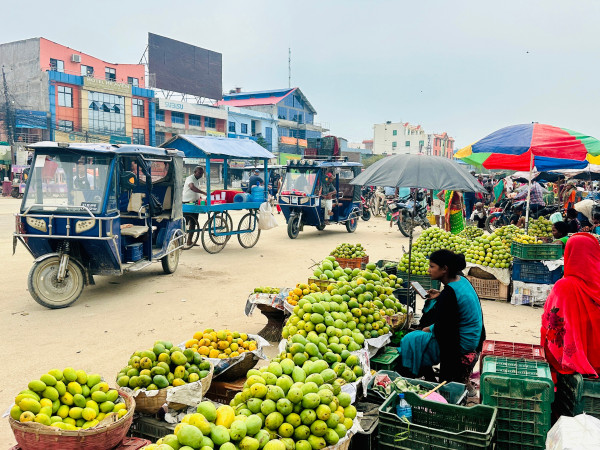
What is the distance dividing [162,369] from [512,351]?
2.73 metres

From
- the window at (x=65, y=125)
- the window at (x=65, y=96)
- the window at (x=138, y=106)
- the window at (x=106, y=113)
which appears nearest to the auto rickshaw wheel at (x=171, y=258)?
the window at (x=65, y=125)

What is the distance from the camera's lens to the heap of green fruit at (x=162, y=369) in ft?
10.6

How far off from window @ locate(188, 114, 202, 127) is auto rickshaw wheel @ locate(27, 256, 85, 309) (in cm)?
3746

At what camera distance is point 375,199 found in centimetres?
2167

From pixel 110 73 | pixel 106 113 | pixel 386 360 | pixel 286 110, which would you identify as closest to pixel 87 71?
pixel 110 73

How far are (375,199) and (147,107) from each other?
25.3 metres

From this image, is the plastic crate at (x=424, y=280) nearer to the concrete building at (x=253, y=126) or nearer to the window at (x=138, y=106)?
the window at (x=138, y=106)

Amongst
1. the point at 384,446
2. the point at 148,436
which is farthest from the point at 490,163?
the point at 148,436

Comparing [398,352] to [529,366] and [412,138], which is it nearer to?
[529,366]

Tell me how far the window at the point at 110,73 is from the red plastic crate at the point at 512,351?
140ft

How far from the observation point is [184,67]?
45500 millimetres

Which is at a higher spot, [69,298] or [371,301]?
[371,301]

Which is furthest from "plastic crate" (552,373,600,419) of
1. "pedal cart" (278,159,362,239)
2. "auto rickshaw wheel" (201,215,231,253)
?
"pedal cart" (278,159,362,239)

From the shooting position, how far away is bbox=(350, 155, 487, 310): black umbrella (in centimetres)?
553
